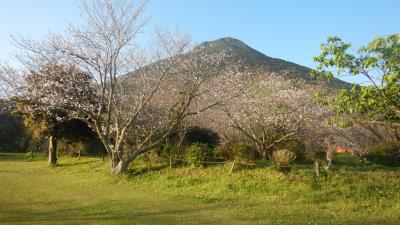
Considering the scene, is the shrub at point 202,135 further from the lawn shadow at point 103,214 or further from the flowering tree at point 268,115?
the lawn shadow at point 103,214

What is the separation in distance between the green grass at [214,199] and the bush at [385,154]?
1144 centimetres

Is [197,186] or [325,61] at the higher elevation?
[325,61]

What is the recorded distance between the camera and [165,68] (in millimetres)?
21188

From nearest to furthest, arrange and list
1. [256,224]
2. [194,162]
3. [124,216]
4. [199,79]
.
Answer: [256,224], [124,216], [194,162], [199,79]

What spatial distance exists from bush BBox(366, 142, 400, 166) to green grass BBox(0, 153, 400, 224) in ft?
37.5

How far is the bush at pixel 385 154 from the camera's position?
81.5ft

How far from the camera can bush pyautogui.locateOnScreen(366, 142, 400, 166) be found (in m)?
24.8

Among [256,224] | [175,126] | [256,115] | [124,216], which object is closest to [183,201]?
[124,216]

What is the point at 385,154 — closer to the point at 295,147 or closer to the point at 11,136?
the point at 295,147

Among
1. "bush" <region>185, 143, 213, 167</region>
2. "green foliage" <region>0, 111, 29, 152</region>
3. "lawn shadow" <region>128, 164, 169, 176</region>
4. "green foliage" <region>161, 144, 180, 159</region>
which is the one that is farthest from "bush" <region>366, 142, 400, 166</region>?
"green foliage" <region>0, 111, 29, 152</region>

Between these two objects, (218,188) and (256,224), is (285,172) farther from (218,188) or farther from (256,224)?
(256,224)

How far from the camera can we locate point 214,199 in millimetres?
13648

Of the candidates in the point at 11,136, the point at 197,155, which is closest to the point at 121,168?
the point at 197,155

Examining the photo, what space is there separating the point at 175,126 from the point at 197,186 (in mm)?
6602
